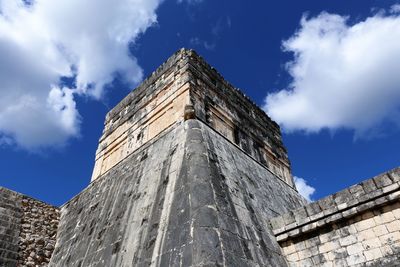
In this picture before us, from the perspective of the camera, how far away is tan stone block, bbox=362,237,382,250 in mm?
4334

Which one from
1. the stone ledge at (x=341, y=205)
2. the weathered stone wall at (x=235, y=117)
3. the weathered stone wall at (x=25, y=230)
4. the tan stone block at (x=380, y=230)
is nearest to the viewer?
the tan stone block at (x=380, y=230)

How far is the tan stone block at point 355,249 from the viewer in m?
4.43

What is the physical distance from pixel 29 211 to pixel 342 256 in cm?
699

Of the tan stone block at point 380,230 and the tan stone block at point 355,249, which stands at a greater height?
the tan stone block at point 380,230

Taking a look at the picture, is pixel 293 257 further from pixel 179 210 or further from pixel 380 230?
pixel 179 210

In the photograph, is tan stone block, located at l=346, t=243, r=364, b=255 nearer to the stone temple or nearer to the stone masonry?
the stone temple

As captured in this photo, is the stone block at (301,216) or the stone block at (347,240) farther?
the stone block at (301,216)

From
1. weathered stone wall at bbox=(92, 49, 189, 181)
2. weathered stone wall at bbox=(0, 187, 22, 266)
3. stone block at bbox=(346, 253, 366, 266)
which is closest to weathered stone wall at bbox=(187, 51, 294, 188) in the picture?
weathered stone wall at bbox=(92, 49, 189, 181)

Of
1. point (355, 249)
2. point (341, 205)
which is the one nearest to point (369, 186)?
point (341, 205)

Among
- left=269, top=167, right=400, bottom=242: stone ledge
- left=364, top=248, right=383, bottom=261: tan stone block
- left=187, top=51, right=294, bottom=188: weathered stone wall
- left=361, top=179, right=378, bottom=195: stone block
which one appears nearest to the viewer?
left=364, top=248, right=383, bottom=261: tan stone block

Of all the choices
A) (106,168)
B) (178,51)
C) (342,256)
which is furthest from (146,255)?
(178,51)

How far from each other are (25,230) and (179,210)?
473 centimetres

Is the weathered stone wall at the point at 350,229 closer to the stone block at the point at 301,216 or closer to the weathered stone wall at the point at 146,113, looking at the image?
the stone block at the point at 301,216

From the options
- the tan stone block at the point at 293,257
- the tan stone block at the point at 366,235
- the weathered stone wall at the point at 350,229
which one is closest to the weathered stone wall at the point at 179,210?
the tan stone block at the point at 293,257
